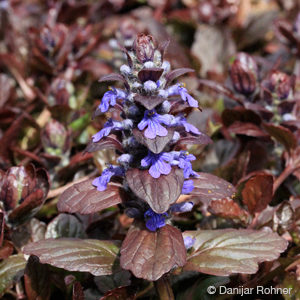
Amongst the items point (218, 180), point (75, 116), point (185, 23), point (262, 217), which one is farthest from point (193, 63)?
point (218, 180)

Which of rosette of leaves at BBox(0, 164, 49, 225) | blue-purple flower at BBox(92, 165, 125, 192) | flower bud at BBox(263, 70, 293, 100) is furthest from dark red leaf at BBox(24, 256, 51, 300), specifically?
flower bud at BBox(263, 70, 293, 100)

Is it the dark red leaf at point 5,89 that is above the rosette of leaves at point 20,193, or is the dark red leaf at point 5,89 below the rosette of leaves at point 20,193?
below

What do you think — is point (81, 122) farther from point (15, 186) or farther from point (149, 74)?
point (149, 74)

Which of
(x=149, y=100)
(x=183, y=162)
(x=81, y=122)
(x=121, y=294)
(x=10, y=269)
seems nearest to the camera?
(x=149, y=100)

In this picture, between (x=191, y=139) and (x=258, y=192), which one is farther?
(x=258, y=192)

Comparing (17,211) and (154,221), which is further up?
(154,221)

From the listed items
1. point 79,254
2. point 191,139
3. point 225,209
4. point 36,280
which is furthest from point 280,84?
point 36,280

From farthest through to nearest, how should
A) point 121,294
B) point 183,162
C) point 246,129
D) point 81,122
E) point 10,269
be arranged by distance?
point 81,122, point 246,129, point 10,269, point 121,294, point 183,162

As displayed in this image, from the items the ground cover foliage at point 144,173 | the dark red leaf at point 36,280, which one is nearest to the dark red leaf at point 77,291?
the ground cover foliage at point 144,173

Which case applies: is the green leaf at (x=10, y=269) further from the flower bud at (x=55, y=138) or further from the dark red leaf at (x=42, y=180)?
the flower bud at (x=55, y=138)
